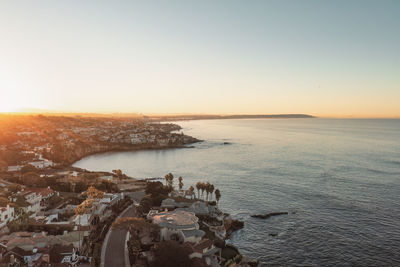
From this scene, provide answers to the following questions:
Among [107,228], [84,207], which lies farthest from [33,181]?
[107,228]

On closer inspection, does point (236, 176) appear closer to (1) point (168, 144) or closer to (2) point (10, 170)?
(2) point (10, 170)

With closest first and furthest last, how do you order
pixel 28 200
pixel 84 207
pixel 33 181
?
1. pixel 84 207
2. pixel 28 200
3. pixel 33 181

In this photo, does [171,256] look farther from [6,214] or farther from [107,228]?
[6,214]

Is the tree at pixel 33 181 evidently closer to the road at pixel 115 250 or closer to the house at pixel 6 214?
the house at pixel 6 214

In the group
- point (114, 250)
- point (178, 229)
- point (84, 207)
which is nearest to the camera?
point (114, 250)

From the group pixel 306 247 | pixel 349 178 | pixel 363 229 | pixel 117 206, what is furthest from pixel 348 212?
pixel 117 206

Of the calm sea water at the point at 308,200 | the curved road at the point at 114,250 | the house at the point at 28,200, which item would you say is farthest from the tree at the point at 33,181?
the calm sea water at the point at 308,200

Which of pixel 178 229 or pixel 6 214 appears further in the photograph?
pixel 6 214

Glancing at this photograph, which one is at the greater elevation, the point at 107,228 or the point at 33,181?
the point at 33,181
